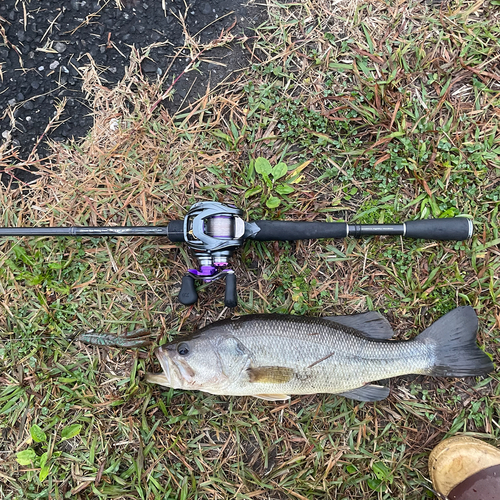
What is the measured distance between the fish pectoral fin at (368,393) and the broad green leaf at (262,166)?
6.44 feet

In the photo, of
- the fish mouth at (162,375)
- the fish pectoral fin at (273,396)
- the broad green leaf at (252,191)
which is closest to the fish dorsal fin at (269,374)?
the fish pectoral fin at (273,396)

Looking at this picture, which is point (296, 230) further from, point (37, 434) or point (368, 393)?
point (37, 434)

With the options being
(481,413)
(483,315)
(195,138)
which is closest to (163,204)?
(195,138)

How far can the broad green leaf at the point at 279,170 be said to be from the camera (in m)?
3.34

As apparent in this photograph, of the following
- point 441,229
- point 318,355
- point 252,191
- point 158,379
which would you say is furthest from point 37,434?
point 441,229

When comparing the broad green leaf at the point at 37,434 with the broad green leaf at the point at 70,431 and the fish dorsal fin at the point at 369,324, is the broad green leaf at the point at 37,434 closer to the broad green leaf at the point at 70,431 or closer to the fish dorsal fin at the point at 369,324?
the broad green leaf at the point at 70,431

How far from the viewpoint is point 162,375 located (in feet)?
10.2

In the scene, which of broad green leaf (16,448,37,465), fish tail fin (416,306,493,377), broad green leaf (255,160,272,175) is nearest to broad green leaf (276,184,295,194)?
broad green leaf (255,160,272,175)

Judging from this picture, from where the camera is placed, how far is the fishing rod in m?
2.91

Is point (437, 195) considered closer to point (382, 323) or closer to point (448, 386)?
point (382, 323)

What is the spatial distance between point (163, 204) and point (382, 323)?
2.15m

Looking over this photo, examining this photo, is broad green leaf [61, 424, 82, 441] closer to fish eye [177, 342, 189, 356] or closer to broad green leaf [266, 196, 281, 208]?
fish eye [177, 342, 189, 356]

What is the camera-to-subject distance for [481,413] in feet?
10.9

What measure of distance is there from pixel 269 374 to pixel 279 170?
1.71 meters
